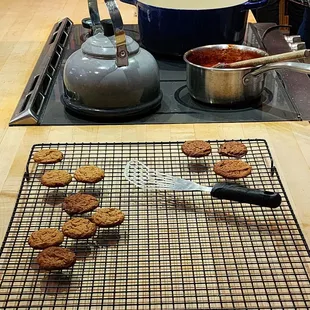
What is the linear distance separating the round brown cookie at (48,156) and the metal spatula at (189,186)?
0.14m

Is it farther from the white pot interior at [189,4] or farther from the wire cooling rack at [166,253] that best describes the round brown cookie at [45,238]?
the white pot interior at [189,4]

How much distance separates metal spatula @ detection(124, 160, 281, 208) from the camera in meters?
0.94

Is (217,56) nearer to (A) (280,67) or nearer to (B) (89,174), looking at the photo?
(A) (280,67)

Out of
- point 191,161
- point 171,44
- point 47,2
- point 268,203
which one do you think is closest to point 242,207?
point 268,203

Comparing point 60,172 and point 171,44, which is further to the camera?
point 171,44

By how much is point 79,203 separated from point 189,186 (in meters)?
0.19

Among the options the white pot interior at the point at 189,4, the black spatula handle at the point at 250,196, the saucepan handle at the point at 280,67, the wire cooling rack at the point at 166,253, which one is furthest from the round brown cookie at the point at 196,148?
the white pot interior at the point at 189,4

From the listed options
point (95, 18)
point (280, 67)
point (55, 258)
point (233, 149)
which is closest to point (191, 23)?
point (95, 18)

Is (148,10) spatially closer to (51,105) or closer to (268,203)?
(51,105)

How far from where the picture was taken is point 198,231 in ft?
3.03

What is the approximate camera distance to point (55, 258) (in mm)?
840

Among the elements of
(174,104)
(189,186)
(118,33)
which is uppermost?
(118,33)

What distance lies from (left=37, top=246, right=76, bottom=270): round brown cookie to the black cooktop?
532mm

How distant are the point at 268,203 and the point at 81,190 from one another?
0.34 metres
